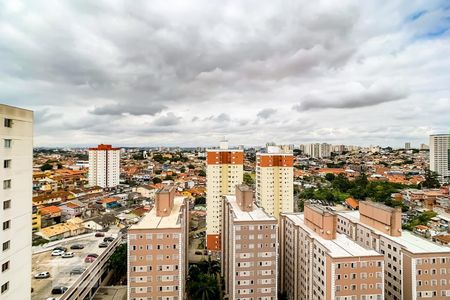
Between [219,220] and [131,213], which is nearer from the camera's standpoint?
[219,220]

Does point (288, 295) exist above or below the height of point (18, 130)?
below

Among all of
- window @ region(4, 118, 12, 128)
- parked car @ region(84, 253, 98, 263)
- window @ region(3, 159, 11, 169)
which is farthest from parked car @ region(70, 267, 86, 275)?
window @ region(4, 118, 12, 128)

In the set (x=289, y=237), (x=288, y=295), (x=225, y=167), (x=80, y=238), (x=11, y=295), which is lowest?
(x=288, y=295)

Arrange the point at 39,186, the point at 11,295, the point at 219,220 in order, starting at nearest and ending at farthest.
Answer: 1. the point at 11,295
2. the point at 219,220
3. the point at 39,186

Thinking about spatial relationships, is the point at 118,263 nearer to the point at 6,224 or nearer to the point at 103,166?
the point at 6,224

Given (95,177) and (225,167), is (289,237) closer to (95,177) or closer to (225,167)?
(225,167)

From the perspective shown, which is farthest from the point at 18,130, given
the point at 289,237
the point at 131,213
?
the point at 131,213

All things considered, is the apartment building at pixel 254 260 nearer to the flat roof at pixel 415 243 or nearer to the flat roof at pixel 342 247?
the flat roof at pixel 342 247

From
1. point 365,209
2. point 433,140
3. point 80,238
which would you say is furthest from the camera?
point 433,140
